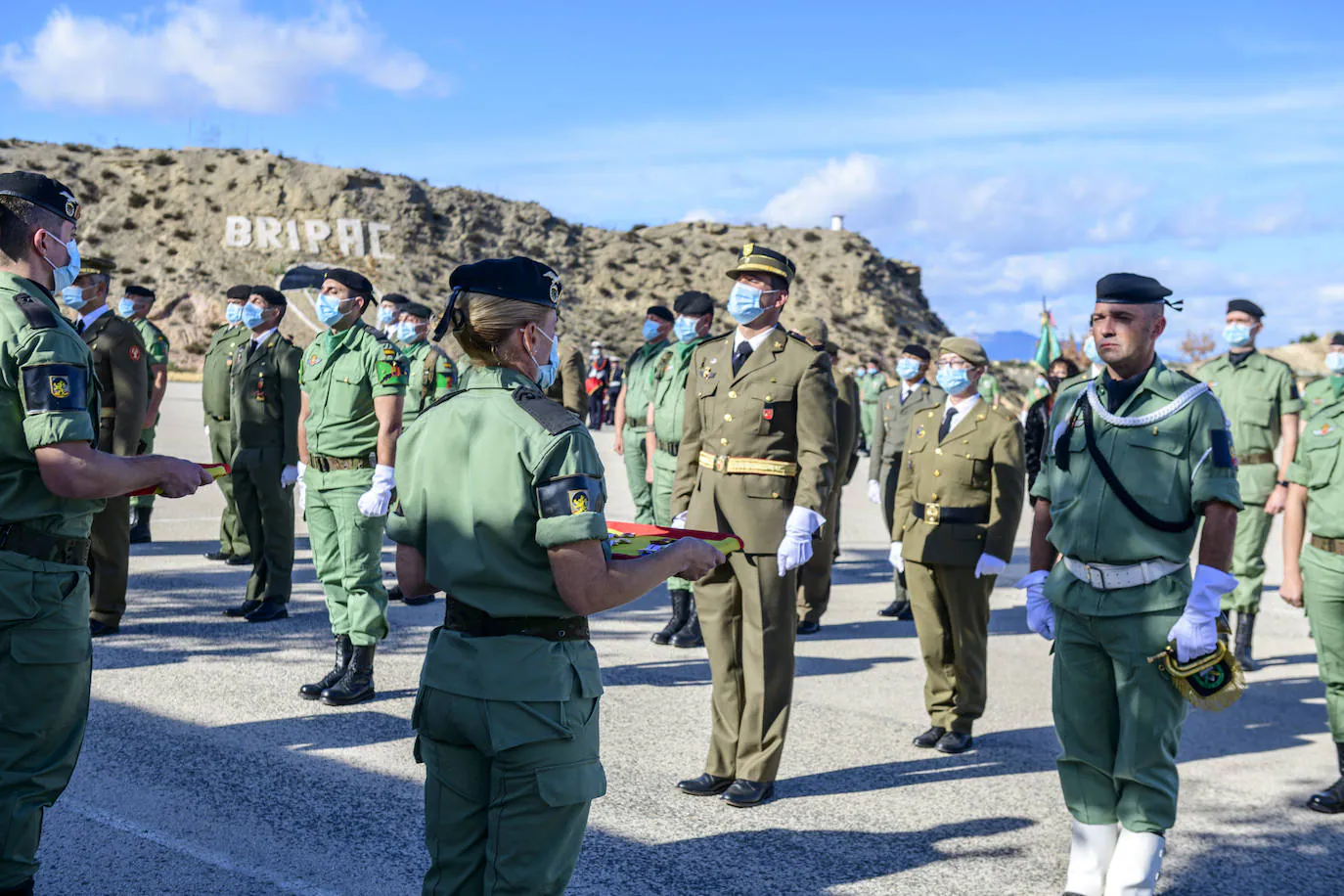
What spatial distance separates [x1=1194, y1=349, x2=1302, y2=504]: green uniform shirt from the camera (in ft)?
28.7

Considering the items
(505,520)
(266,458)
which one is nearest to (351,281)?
(266,458)

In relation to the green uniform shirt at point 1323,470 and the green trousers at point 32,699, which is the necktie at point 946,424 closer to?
the green uniform shirt at point 1323,470

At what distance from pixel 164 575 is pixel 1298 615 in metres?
10.1

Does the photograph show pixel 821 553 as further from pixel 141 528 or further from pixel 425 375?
pixel 141 528

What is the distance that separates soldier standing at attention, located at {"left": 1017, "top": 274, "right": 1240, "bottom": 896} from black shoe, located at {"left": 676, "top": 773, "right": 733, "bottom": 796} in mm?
1565

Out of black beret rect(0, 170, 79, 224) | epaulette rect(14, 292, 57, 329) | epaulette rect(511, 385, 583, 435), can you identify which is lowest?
epaulette rect(511, 385, 583, 435)

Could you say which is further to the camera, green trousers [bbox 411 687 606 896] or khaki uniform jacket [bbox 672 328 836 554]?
khaki uniform jacket [bbox 672 328 836 554]

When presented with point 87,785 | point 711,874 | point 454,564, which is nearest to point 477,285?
point 454,564

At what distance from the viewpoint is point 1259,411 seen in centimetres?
880

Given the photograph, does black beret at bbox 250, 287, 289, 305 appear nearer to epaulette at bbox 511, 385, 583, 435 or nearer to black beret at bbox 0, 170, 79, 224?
black beret at bbox 0, 170, 79, 224

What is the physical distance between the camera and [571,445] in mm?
2652

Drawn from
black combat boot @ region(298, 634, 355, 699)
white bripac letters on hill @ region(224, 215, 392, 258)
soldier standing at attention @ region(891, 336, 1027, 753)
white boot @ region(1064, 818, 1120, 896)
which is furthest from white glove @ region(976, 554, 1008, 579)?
white bripac letters on hill @ region(224, 215, 392, 258)

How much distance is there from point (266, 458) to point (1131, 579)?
254 inches

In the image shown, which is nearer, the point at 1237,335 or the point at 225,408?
the point at 1237,335
